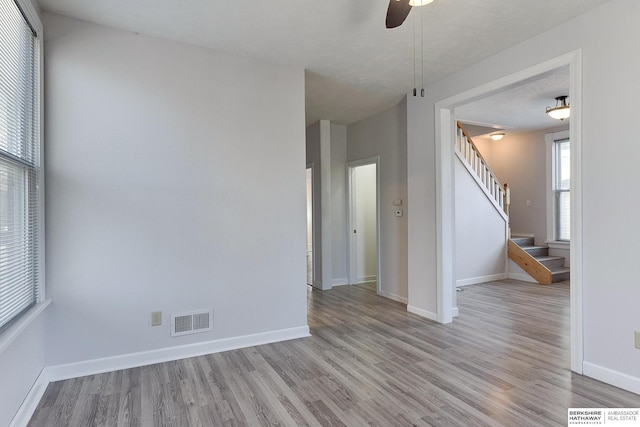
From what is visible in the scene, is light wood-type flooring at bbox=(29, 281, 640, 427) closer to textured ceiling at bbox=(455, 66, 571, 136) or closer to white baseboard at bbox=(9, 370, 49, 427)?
white baseboard at bbox=(9, 370, 49, 427)

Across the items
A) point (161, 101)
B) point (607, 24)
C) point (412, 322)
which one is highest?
point (607, 24)

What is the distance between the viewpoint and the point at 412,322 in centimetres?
406

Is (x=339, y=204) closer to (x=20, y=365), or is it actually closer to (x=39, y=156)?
(x=39, y=156)

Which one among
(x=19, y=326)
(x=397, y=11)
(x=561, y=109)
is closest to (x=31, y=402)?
(x=19, y=326)

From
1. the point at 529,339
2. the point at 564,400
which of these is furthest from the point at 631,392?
the point at 529,339

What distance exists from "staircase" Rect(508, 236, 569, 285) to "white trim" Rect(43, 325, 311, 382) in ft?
15.2

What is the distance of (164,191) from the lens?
3.07m

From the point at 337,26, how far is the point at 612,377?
3.29m

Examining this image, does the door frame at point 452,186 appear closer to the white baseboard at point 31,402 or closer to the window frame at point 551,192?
the white baseboard at point 31,402

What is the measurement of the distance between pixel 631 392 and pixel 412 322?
1970 mm

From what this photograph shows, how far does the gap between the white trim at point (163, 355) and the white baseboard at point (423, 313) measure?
149 cm

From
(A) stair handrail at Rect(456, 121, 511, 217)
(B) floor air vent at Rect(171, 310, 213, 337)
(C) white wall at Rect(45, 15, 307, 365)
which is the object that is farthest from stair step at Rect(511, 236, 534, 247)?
(B) floor air vent at Rect(171, 310, 213, 337)

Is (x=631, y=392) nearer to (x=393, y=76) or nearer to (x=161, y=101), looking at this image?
(x=393, y=76)

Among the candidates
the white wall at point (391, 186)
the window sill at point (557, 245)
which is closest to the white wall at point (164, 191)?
the white wall at point (391, 186)
